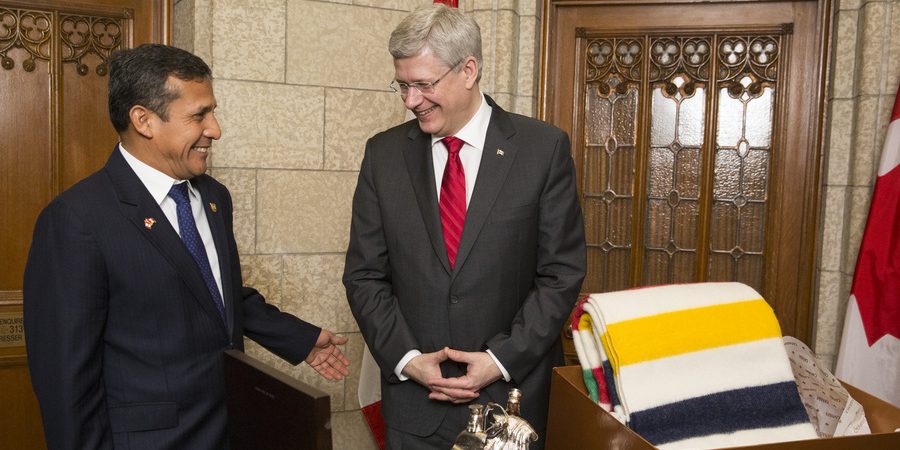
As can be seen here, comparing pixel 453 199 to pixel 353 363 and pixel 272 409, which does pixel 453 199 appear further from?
pixel 353 363

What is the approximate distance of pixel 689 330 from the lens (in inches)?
38.1

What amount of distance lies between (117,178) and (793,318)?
262cm

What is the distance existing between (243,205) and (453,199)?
131cm

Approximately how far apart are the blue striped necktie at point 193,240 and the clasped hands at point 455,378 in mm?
440

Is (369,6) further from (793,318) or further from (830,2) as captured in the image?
(793,318)

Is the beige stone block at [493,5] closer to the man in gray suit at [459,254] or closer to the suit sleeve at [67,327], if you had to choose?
the man in gray suit at [459,254]

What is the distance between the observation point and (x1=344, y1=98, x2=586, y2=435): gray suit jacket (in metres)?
1.68

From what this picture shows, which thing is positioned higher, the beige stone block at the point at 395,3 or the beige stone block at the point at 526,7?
the beige stone block at the point at 526,7

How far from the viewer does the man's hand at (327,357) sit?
1.92 m

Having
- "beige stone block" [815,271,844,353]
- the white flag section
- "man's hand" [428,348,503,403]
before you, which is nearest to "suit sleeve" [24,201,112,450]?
"man's hand" [428,348,503,403]

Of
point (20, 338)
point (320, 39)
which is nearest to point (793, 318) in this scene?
point (320, 39)

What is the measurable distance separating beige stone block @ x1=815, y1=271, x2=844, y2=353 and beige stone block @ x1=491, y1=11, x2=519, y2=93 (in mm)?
1443

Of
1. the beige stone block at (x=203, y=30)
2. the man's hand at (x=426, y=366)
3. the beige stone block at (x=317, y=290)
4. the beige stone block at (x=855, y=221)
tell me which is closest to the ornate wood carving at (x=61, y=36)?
the beige stone block at (x=203, y=30)

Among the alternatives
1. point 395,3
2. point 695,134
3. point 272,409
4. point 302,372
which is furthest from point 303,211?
point 272,409
